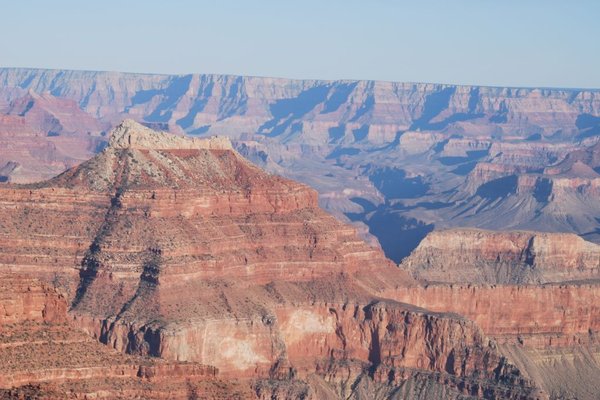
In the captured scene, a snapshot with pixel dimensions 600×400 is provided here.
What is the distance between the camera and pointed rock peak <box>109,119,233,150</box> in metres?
107

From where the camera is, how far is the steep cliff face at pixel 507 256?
14762 cm

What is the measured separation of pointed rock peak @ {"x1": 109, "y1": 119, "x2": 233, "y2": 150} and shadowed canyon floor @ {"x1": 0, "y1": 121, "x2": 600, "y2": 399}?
0.14 metres

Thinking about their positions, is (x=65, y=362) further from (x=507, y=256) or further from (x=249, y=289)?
(x=507, y=256)

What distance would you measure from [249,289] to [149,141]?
580 inches

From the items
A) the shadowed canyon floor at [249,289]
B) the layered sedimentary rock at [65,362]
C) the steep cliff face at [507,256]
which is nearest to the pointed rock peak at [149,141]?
the shadowed canyon floor at [249,289]

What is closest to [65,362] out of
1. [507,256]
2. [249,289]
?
[249,289]

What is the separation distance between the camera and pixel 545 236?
15150cm

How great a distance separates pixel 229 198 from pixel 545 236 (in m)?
54.9

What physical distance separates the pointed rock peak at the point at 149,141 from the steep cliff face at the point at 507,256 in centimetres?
3951

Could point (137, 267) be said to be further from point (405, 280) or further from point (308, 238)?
point (405, 280)

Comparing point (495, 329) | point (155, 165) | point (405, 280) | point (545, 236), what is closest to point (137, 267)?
point (155, 165)

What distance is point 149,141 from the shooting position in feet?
354

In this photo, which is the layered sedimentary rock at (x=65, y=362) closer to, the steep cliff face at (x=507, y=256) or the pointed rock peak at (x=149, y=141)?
the pointed rock peak at (x=149, y=141)

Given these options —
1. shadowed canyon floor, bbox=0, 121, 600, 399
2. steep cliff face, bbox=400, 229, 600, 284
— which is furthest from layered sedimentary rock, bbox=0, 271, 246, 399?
steep cliff face, bbox=400, 229, 600, 284
